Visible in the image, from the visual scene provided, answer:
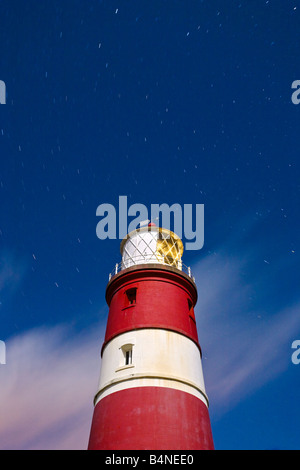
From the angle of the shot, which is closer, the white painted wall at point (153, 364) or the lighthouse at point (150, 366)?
the lighthouse at point (150, 366)

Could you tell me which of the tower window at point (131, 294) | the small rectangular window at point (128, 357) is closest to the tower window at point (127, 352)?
the small rectangular window at point (128, 357)

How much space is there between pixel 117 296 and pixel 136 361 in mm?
3872

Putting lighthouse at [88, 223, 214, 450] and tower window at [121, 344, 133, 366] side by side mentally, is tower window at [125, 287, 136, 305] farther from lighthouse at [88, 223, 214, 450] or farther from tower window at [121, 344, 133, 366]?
tower window at [121, 344, 133, 366]

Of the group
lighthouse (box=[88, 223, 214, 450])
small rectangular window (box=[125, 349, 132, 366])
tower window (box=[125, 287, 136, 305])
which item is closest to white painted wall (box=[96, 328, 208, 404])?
lighthouse (box=[88, 223, 214, 450])

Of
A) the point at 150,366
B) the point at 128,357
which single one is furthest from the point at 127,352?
the point at 150,366

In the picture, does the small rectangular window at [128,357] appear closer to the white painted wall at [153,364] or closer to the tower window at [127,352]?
the tower window at [127,352]

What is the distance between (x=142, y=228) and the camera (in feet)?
63.6

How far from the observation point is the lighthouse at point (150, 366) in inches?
446

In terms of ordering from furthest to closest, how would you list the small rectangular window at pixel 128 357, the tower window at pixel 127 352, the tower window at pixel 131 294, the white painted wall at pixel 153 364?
1. the tower window at pixel 131 294
2. the tower window at pixel 127 352
3. the small rectangular window at pixel 128 357
4. the white painted wall at pixel 153 364

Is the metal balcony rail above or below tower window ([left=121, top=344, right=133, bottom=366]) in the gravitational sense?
above

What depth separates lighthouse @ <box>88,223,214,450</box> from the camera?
37.2ft

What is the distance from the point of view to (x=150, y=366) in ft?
41.7

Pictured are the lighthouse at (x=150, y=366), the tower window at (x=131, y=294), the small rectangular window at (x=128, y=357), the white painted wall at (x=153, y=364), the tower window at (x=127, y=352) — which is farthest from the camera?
the tower window at (x=131, y=294)

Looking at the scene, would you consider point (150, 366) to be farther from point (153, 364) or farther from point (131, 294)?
point (131, 294)
